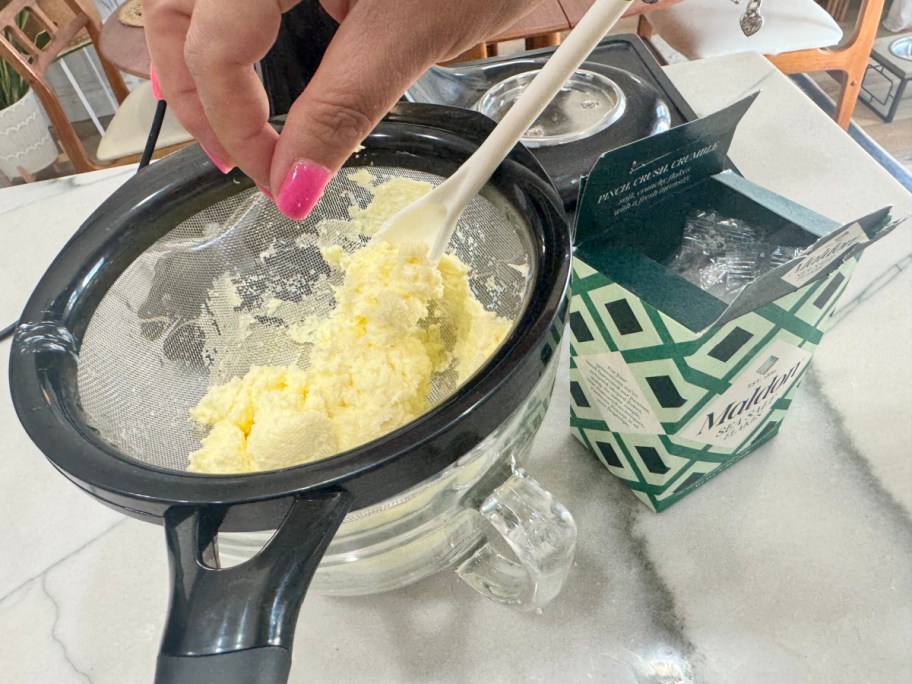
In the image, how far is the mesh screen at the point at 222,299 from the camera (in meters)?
0.47

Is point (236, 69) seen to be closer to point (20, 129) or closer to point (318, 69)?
point (318, 69)

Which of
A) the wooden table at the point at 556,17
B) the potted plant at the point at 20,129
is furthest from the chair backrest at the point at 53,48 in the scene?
the wooden table at the point at 556,17

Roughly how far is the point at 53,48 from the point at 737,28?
147cm

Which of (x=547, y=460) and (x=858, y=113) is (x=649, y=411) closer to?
(x=547, y=460)

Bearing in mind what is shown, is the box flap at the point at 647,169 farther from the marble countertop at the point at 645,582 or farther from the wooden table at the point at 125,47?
the wooden table at the point at 125,47

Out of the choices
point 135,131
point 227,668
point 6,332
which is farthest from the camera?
point 135,131

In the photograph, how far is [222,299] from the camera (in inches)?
22.5

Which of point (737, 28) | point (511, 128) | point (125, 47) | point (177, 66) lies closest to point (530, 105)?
point (511, 128)

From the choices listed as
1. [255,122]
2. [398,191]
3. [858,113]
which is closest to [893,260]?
[398,191]

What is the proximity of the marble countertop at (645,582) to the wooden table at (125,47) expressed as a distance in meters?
1.11

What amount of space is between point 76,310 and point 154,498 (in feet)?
0.62

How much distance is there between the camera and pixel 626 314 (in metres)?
0.43

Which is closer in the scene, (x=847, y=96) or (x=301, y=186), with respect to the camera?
(x=301, y=186)

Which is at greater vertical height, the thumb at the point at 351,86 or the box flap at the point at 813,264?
the thumb at the point at 351,86
